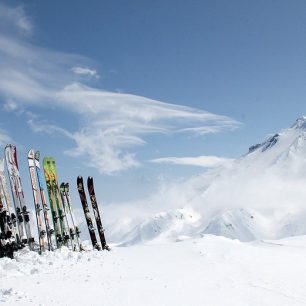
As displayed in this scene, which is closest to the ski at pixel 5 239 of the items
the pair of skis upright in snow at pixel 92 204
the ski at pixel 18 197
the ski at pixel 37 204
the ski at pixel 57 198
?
the ski at pixel 18 197

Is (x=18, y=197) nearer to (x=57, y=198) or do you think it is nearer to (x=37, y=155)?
(x=57, y=198)

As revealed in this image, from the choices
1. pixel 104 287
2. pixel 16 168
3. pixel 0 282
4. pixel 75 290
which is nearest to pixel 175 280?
pixel 104 287

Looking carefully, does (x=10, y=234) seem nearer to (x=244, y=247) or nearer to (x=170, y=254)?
(x=170, y=254)

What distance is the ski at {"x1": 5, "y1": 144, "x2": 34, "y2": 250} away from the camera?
19.9 m

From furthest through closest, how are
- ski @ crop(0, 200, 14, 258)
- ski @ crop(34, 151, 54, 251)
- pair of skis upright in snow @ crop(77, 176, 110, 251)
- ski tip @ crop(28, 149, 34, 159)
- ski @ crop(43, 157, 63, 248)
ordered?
1. ski tip @ crop(28, 149, 34, 159)
2. pair of skis upright in snow @ crop(77, 176, 110, 251)
3. ski @ crop(43, 157, 63, 248)
4. ski @ crop(34, 151, 54, 251)
5. ski @ crop(0, 200, 14, 258)

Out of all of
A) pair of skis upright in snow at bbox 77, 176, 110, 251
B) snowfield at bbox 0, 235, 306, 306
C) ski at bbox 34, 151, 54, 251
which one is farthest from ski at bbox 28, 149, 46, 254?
pair of skis upright in snow at bbox 77, 176, 110, 251

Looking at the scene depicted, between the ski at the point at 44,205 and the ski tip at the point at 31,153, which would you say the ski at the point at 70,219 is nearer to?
the ski at the point at 44,205

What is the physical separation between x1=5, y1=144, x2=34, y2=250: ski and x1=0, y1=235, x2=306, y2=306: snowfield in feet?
6.26

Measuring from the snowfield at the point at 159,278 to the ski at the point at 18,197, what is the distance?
6.26 feet

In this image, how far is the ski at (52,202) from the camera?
22.3 meters

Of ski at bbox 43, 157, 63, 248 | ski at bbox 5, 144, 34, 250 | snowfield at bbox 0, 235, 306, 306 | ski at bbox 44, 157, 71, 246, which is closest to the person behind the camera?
snowfield at bbox 0, 235, 306, 306

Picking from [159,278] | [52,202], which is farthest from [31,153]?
[159,278]

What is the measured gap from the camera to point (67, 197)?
82.1ft

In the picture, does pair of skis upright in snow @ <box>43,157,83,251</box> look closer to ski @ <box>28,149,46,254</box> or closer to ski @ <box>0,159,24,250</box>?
ski @ <box>28,149,46,254</box>
